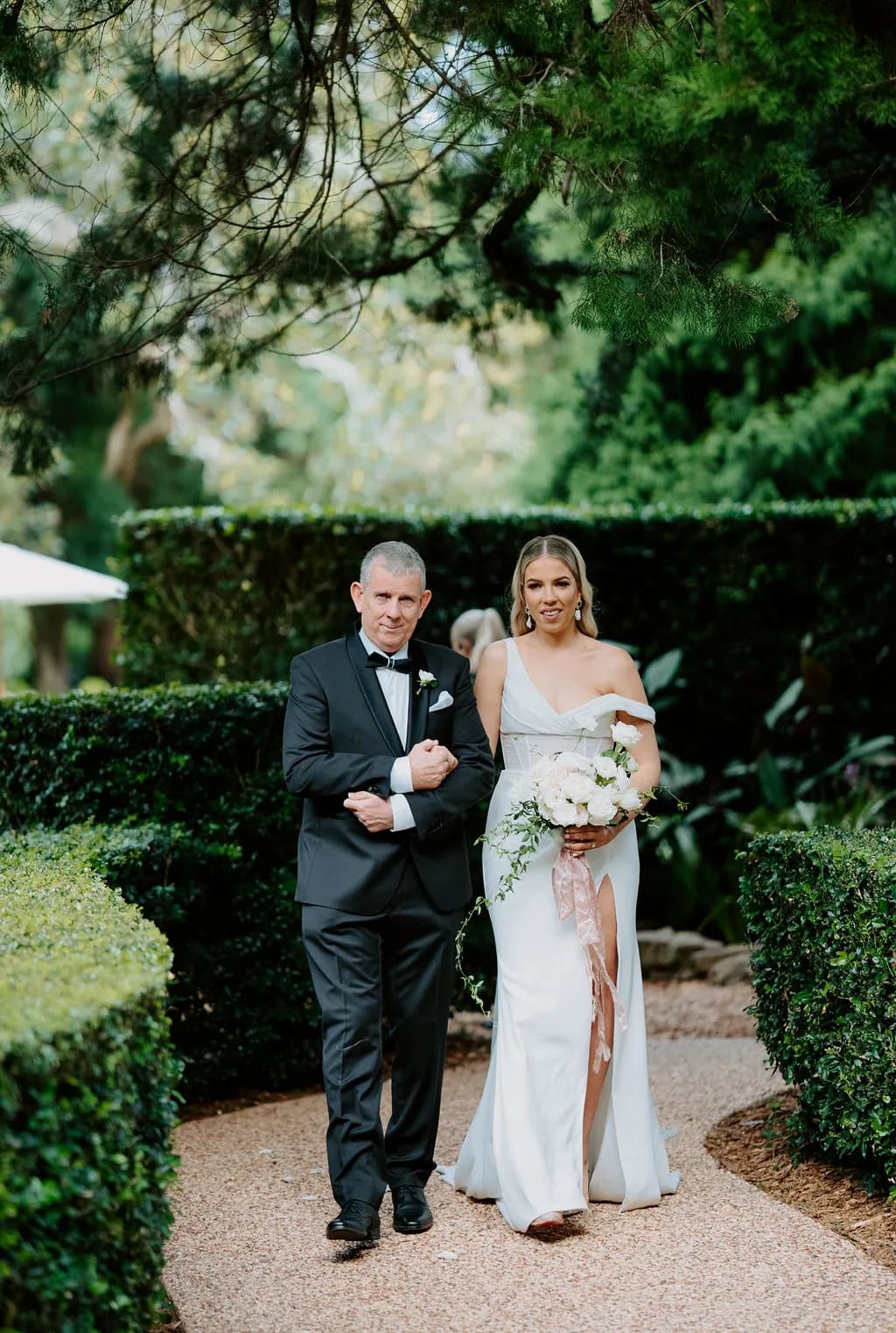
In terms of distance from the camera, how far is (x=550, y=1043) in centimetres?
452

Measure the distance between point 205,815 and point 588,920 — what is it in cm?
225

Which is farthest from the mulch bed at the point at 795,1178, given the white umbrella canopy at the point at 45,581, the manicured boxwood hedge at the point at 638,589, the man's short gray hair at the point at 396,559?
the white umbrella canopy at the point at 45,581

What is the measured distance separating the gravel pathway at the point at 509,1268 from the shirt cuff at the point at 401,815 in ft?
4.17

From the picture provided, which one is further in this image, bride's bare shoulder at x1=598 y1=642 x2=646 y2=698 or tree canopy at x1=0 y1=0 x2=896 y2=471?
bride's bare shoulder at x1=598 y1=642 x2=646 y2=698

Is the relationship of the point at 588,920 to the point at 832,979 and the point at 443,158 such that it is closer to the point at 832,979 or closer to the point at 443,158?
the point at 832,979

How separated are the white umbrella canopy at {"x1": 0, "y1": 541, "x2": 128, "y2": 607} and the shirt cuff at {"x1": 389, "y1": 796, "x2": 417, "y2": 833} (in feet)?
16.6

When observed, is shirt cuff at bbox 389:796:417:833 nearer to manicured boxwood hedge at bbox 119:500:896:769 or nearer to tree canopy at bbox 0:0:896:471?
tree canopy at bbox 0:0:896:471

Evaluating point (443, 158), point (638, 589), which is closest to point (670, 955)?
point (638, 589)

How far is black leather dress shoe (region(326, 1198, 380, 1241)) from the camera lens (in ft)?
13.5

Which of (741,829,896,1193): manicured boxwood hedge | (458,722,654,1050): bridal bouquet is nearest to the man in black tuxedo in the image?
(458,722,654,1050): bridal bouquet

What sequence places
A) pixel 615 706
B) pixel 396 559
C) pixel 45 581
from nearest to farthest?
pixel 396 559
pixel 615 706
pixel 45 581

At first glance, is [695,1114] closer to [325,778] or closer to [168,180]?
[325,778]

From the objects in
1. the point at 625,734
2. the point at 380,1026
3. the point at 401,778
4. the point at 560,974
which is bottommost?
the point at 380,1026

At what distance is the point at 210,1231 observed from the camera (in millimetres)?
4371
